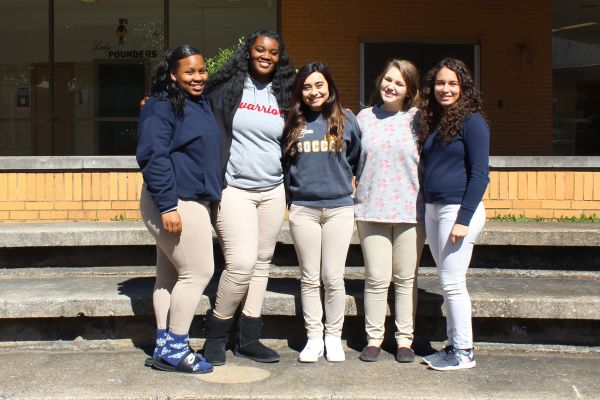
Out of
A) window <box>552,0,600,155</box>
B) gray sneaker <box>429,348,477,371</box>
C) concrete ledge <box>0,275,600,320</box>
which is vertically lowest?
→ gray sneaker <box>429,348,477,371</box>

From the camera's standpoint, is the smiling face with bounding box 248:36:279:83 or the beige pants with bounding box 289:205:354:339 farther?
the beige pants with bounding box 289:205:354:339

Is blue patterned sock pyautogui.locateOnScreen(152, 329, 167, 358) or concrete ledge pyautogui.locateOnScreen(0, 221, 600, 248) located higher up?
concrete ledge pyautogui.locateOnScreen(0, 221, 600, 248)

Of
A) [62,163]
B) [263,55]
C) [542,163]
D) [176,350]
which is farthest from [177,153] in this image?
[542,163]

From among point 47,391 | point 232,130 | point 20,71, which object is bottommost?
point 47,391

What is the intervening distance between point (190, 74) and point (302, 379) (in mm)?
1844

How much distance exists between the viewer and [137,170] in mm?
7297

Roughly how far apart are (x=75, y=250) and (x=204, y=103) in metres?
2.30

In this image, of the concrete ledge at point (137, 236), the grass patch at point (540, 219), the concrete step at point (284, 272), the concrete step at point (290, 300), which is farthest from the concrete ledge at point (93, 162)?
the concrete step at point (290, 300)

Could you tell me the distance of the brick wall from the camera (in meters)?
11.3

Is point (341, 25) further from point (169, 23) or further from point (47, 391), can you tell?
point (47, 391)

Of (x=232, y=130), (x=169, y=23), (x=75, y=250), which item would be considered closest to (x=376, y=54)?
(x=169, y=23)

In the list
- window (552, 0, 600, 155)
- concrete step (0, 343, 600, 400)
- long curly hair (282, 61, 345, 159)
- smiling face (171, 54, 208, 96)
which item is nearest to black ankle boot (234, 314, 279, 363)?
concrete step (0, 343, 600, 400)

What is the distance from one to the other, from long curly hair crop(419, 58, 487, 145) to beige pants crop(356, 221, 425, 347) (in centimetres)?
57

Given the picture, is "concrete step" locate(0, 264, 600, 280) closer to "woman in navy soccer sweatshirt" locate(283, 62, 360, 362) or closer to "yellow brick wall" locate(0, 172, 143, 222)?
"yellow brick wall" locate(0, 172, 143, 222)
